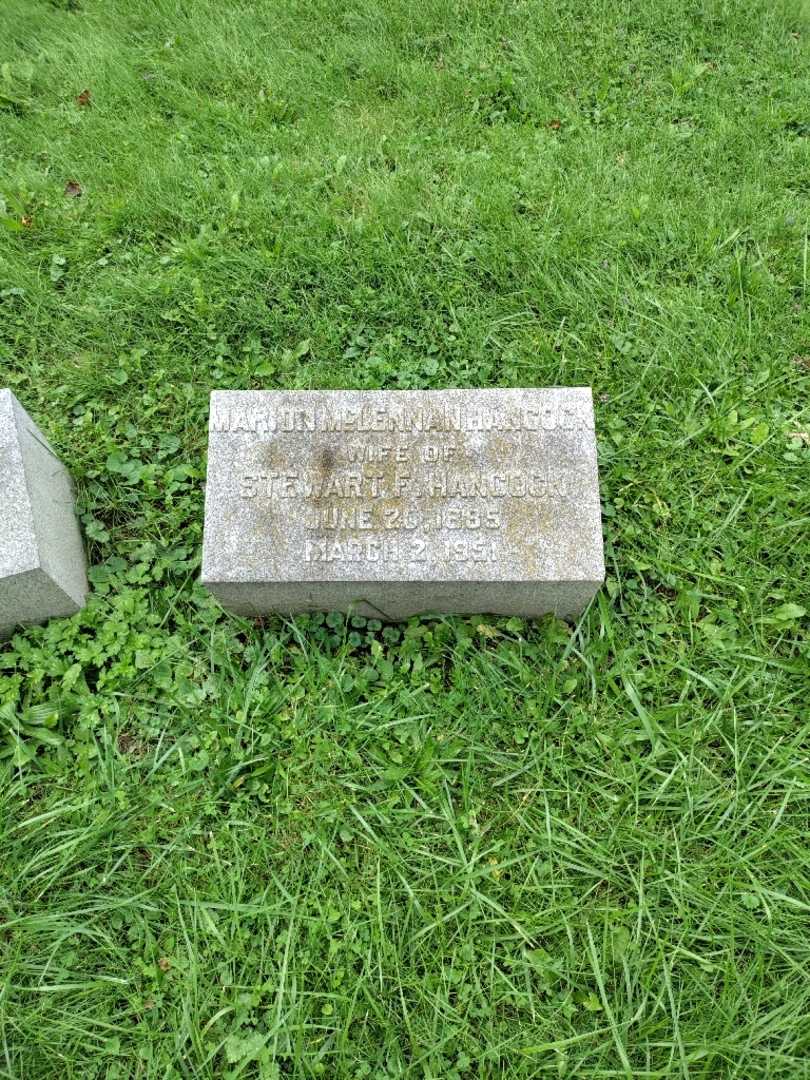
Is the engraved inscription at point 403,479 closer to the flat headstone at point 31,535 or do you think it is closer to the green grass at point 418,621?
the green grass at point 418,621

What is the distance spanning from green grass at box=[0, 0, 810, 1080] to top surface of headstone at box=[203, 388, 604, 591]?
1.28 ft

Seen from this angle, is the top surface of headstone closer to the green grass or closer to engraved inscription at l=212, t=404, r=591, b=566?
engraved inscription at l=212, t=404, r=591, b=566

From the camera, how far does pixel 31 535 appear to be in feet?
7.59

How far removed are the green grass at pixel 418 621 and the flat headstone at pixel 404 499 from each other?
1.16 feet

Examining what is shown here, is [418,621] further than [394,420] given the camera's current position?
Yes

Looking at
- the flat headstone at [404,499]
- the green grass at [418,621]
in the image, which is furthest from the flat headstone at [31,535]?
the flat headstone at [404,499]

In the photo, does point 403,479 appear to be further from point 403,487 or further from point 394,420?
point 394,420

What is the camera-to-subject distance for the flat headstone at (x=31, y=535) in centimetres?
231

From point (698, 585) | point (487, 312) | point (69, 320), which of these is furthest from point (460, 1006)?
point (69, 320)

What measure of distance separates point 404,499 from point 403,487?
0.04m

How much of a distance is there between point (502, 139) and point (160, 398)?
2.25 metres

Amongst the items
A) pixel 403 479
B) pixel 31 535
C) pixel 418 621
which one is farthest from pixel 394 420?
pixel 31 535

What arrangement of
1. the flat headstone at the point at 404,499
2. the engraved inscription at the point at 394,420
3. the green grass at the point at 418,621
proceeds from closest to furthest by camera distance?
1. the green grass at the point at 418,621
2. the flat headstone at the point at 404,499
3. the engraved inscription at the point at 394,420

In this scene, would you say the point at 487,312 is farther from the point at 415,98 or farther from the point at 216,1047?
the point at 216,1047
